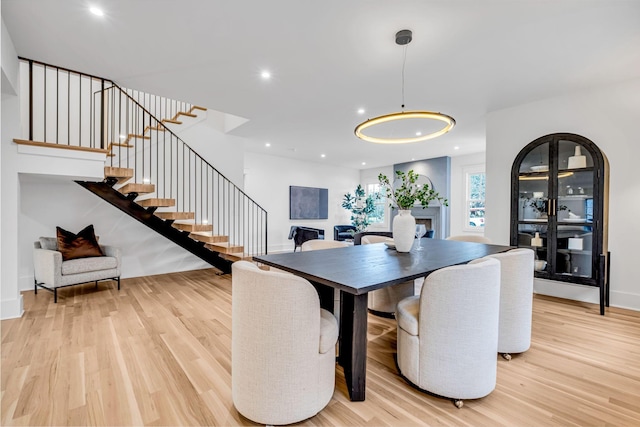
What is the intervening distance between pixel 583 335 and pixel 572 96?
2925 mm

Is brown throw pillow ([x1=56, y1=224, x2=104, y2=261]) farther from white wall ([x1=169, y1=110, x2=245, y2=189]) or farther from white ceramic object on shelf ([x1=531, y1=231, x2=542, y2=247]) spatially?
white ceramic object on shelf ([x1=531, y1=231, x2=542, y2=247])

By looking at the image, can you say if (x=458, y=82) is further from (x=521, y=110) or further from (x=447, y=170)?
(x=447, y=170)

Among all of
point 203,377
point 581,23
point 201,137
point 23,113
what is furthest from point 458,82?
point 23,113

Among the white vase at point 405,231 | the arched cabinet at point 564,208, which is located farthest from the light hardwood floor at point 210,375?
the white vase at point 405,231

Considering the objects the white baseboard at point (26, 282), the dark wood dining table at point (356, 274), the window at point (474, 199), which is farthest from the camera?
the window at point (474, 199)

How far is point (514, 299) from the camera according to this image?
2.23 m

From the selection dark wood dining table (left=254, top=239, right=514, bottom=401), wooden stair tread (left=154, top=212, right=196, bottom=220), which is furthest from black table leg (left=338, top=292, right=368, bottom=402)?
wooden stair tread (left=154, top=212, right=196, bottom=220)

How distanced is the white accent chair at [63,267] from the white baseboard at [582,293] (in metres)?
5.91

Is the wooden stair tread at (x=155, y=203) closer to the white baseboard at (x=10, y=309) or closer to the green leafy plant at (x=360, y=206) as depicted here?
the white baseboard at (x=10, y=309)

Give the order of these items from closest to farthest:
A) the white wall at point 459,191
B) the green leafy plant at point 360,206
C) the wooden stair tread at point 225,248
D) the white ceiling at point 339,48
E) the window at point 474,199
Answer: the white ceiling at point 339,48
the wooden stair tread at point 225,248
the window at point 474,199
the white wall at point 459,191
the green leafy plant at point 360,206

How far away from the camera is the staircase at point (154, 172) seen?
158 inches

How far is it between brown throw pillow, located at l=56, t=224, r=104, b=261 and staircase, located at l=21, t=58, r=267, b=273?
60cm

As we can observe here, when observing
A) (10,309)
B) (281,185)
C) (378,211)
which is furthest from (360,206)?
(10,309)

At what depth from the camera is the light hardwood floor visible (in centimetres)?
160
